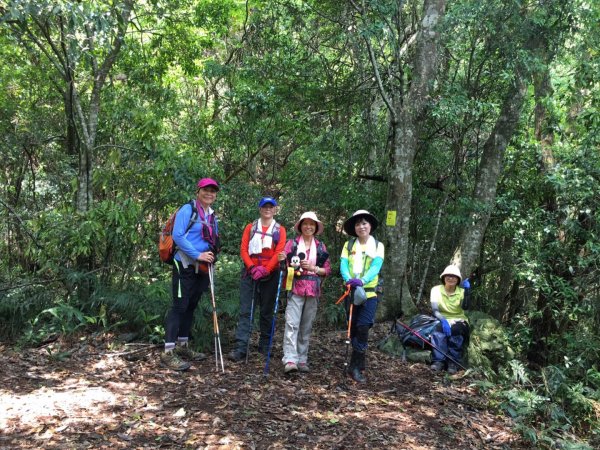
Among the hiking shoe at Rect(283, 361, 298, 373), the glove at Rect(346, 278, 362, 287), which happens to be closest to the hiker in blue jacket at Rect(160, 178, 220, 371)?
the hiking shoe at Rect(283, 361, 298, 373)

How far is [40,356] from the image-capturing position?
18.5 feet

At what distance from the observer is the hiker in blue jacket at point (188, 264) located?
18.6 ft

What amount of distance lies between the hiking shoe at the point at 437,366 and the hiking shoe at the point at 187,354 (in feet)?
9.51

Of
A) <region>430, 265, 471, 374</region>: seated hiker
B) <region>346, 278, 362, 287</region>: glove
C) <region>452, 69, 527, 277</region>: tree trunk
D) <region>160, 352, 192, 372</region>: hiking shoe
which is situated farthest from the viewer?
<region>452, 69, 527, 277</region>: tree trunk

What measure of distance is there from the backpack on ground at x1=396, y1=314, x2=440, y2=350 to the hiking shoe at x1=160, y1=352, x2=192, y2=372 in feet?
9.83

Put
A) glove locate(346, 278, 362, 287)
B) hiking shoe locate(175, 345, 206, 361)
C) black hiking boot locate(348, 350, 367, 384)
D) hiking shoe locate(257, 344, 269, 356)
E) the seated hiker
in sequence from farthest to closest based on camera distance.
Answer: the seated hiker → hiking shoe locate(257, 344, 269, 356) → hiking shoe locate(175, 345, 206, 361) → black hiking boot locate(348, 350, 367, 384) → glove locate(346, 278, 362, 287)

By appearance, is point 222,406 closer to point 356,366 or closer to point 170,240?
point 356,366

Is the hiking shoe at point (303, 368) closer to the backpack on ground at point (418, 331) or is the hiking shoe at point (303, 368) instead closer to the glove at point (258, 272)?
the glove at point (258, 272)

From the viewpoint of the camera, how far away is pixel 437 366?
6613 millimetres

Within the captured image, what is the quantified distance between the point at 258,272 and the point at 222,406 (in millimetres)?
1651

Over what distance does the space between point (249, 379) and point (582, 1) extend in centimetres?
695

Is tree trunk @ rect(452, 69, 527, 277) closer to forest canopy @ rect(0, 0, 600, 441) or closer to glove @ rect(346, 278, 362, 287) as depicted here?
forest canopy @ rect(0, 0, 600, 441)

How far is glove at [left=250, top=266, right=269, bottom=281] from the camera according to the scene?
5.91 meters

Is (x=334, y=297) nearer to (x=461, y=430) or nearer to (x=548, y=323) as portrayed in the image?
(x=548, y=323)
